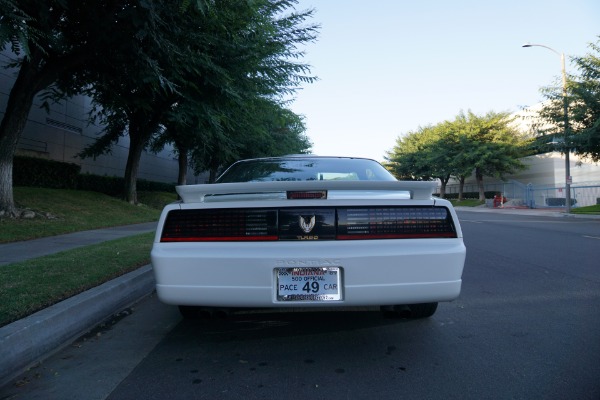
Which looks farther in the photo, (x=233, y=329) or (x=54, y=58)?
(x=54, y=58)

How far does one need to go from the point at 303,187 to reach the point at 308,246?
0.40 meters

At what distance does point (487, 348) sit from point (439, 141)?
38.5m

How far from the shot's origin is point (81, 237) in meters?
8.66

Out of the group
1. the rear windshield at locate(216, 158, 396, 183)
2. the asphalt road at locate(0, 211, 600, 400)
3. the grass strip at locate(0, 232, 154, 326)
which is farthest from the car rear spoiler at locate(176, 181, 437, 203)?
the grass strip at locate(0, 232, 154, 326)

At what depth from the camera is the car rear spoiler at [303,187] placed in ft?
9.09

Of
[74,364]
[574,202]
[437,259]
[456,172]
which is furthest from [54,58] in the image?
[456,172]

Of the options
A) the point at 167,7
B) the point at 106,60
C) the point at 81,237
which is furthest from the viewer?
the point at 106,60

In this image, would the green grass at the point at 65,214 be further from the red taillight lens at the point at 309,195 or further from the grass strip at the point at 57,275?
the red taillight lens at the point at 309,195

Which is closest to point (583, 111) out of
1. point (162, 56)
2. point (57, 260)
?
point (162, 56)

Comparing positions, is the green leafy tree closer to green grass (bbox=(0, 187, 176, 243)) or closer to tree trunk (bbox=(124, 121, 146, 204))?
green grass (bbox=(0, 187, 176, 243))

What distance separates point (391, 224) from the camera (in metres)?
2.77

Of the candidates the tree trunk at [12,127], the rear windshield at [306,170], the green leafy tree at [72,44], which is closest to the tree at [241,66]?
the green leafy tree at [72,44]

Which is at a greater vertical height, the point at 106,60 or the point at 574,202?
the point at 106,60

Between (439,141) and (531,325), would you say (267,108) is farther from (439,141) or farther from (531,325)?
(439,141)
